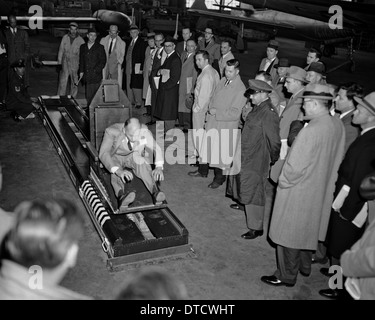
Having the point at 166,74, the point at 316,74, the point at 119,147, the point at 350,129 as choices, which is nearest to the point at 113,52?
the point at 166,74

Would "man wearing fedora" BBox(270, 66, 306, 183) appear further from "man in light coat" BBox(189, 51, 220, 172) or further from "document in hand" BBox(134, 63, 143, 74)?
"document in hand" BBox(134, 63, 143, 74)

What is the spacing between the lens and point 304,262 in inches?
179

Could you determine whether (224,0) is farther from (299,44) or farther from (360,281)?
(360,281)

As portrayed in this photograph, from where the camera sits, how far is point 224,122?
20.7ft

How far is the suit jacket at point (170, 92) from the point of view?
325 inches

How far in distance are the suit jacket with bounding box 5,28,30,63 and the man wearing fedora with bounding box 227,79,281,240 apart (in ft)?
22.9

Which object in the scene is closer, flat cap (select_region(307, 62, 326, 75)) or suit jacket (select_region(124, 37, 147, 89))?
flat cap (select_region(307, 62, 326, 75))

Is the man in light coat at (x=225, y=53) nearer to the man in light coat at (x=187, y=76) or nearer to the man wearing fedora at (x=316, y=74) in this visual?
the man in light coat at (x=187, y=76)

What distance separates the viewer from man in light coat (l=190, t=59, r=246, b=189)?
608cm

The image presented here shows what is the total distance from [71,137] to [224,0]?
3089 cm

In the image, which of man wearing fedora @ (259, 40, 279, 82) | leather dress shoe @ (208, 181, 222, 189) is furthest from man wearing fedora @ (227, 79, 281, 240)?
man wearing fedora @ (259, 40, 279, 82)

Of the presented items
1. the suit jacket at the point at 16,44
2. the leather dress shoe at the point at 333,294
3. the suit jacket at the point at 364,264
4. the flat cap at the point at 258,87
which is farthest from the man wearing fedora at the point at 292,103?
the suit jacket at the point at 16,44

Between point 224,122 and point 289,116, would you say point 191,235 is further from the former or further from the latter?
point 289,116
